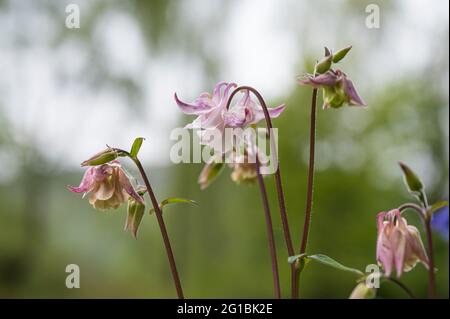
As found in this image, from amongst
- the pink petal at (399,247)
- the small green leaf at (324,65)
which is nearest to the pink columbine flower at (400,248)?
the pink petal at (399,247)

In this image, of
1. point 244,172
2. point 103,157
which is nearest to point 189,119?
point 244,172

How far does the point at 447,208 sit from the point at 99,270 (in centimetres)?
527

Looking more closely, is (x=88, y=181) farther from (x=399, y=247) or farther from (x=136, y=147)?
(x=399, y=247)

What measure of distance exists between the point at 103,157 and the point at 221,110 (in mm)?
107

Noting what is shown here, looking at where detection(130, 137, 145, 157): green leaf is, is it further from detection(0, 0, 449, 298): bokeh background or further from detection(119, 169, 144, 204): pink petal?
detection(0, 0, 449, 298): bokeh background

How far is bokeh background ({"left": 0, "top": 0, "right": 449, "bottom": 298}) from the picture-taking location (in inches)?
124

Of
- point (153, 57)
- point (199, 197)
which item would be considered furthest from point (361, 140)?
point (153, 57)

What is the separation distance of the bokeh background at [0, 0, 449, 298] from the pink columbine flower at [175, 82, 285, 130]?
2.50 meters

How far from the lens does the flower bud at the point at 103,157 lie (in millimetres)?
447

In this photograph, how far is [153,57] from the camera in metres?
4.86

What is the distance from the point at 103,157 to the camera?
45cm

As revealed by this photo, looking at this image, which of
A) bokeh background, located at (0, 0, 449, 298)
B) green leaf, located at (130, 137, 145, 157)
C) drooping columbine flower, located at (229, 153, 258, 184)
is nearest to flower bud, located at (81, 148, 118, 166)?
green leaf, located at (130, 137, 145, 157)

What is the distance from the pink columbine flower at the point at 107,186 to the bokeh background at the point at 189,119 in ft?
8.27

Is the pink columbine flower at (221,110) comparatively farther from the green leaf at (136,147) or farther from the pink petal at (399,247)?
the pink petal at (399,247)
